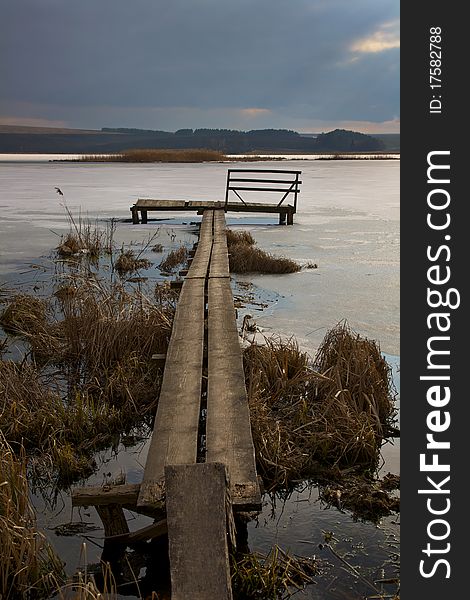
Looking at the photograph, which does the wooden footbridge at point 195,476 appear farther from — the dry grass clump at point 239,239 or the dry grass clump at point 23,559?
the dry grass clump at point 239,239

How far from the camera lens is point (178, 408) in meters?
3.85

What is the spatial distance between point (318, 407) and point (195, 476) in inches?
84.1

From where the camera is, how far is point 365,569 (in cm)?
317

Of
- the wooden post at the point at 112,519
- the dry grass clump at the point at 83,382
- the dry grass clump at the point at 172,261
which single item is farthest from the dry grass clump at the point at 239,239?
the wooden post at the point at 112,519

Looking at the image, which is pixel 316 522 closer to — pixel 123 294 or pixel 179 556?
pixel 179 556

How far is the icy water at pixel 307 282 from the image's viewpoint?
3367mm

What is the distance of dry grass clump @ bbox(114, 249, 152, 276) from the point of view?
34.0 ft

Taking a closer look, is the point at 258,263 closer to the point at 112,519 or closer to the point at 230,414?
the point at 230,414

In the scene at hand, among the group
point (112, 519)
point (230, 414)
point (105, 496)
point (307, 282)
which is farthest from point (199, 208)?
point (105, 496)

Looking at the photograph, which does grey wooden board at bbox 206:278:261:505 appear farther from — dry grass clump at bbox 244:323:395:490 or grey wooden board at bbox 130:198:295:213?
grey wooden board at bbox 130:198:295:213

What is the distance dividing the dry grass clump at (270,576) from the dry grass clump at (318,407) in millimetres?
785

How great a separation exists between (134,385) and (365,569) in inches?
97.6

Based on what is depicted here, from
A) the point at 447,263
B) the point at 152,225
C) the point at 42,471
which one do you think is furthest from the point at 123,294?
the point at 152,225

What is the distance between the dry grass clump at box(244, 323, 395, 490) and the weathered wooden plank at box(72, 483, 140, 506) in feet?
3.52
